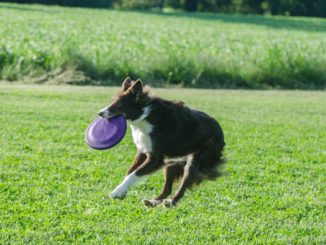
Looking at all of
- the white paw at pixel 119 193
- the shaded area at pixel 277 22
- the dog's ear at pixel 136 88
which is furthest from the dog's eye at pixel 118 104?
the shaded area at pixel 277 22

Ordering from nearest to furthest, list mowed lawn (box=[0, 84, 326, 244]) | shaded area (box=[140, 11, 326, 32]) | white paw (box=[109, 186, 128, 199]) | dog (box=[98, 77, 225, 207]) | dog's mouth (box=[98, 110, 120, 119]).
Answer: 1. mowed lawn (box=[0, 84, 326, 244])
2. dog's mouth (box=[98, 110, 120, 119])
3. dog (box=[98, 77, 225, 207])
4. white paw (box=[109, 186, 128, 199])
5. shaded area (box=[140, 11, 326, 32])

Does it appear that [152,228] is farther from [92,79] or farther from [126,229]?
[92,79]

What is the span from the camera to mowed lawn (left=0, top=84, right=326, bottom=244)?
6285 mm

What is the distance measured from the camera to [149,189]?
7.98 meters

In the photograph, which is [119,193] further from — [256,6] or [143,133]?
[256,6]

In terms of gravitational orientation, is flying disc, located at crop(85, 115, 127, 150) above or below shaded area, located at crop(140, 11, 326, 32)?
above

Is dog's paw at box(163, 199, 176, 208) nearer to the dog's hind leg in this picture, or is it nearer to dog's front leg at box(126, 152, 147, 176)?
the dog's hind leg

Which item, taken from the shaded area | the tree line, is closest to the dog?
the shaded area

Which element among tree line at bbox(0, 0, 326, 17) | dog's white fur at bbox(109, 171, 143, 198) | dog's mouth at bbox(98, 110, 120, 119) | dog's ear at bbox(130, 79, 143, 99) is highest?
dog's ear at bbox(130, 79, 143, 99)

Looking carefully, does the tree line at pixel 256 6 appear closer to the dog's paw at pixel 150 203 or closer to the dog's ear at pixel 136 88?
the dog's paw at pixel 150 203

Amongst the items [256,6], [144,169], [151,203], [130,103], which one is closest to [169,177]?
[151,203]

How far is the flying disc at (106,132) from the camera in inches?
260

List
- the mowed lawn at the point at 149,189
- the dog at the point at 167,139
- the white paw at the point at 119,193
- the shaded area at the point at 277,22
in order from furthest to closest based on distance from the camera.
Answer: the shaded area at the point at 277,22
the white paw at the point at 119,193
the dog at the point at 167,139
the mowed lawn at the point at 149,189

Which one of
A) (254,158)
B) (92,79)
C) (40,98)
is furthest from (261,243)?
(92,79)
